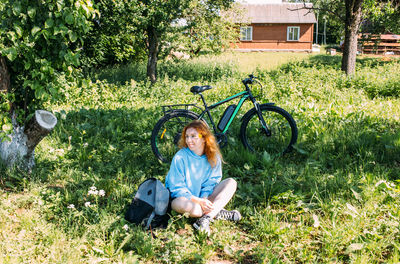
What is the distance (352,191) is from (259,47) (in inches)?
1178

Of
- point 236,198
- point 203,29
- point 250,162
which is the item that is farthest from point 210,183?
point 203,29

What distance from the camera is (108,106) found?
26.0 feet

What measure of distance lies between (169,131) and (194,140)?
1.78m

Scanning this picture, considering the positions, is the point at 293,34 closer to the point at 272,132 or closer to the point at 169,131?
the point at 272,132

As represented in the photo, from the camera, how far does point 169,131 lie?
505 centimetres

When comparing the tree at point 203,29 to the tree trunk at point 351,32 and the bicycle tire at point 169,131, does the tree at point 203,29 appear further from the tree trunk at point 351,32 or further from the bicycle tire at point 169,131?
the bicycle tire at point 169,131

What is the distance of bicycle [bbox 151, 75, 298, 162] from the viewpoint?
480cm

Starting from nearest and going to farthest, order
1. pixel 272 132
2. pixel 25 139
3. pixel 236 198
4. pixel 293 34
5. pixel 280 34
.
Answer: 1. pixel 236 198
2. pixel 25 139
3. pixel 272 132
4. pixel 280 34
5. pixel 293 34

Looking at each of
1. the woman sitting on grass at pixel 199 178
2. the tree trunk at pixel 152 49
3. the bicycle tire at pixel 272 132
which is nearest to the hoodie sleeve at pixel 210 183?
the woman sitting on grass at pixel 199 178

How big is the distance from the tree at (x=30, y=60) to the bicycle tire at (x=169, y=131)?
1.40 meters

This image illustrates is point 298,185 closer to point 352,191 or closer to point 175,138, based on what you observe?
point 352,191

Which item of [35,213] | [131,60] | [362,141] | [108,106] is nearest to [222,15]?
[131,60]

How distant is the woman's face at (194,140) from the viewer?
332 centimetres

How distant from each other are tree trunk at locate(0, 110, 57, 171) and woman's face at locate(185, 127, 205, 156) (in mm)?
1816
